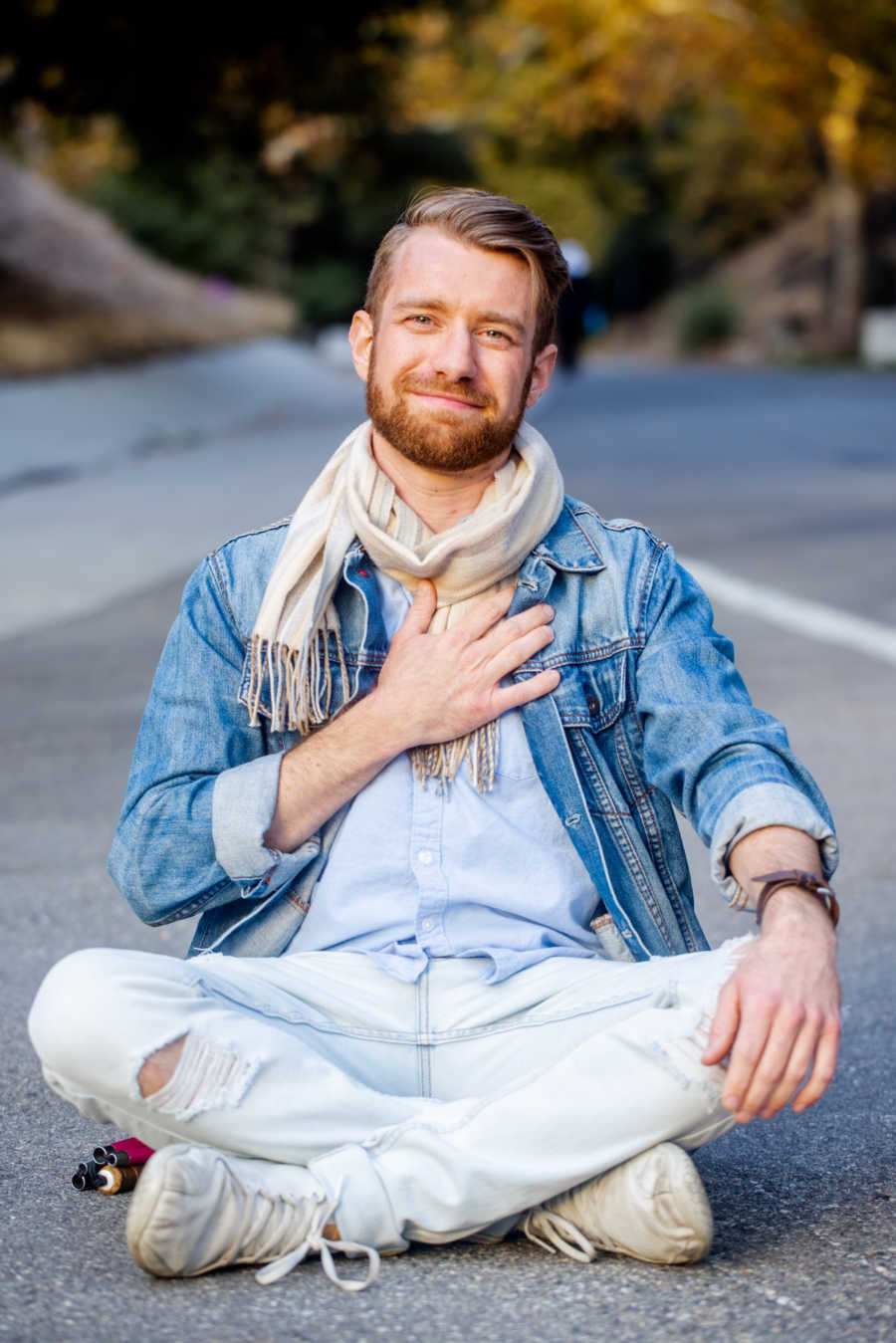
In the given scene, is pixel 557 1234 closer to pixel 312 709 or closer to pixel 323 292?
pixel 312 709

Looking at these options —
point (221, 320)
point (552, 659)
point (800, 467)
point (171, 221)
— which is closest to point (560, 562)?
point (552, 659)

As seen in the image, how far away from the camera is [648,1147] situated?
108 inches

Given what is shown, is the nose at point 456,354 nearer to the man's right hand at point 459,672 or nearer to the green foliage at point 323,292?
the man's right hand at point 459,672

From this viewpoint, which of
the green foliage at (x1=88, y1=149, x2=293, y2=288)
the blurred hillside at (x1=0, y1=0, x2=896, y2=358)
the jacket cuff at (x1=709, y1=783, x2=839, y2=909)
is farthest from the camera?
the green foliage at (x1=88, y1=149, x2=293, y2=288)

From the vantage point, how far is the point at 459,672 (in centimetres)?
310

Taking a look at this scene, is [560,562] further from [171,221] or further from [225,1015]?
[171,221]

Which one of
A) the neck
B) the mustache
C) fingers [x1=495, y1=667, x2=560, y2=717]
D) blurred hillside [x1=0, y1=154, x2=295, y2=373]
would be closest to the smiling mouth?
the mustache

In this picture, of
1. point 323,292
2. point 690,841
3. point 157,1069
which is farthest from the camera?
point 323,292

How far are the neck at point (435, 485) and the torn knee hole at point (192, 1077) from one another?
3.32 ft

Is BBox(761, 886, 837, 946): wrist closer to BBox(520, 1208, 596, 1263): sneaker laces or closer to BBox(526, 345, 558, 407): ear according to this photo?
BBox(520, 1208, 596, 1263): sneaker laces

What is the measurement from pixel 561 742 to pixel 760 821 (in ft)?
1.31

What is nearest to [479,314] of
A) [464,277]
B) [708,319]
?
[464,277]

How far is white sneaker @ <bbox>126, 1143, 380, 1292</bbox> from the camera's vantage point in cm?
260

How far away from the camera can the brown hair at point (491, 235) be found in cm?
322
